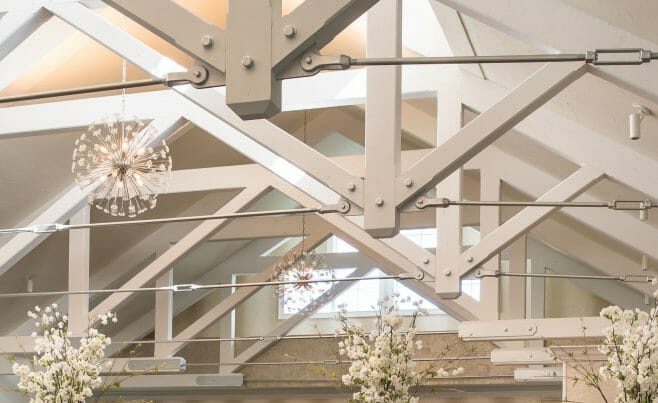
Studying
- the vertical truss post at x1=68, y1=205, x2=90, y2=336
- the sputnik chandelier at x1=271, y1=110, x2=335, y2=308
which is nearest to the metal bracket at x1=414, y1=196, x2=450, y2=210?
the sputnik chandelier at x1=271, y1=110, x2=335, y2=308

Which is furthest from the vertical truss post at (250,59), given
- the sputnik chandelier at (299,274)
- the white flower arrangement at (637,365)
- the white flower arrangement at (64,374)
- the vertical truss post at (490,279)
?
the sputnik chandelier at (299,274)

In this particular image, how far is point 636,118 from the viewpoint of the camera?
22.2 feet

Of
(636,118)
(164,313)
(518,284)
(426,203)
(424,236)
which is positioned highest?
(636,118)

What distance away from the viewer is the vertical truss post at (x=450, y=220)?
8441 mm

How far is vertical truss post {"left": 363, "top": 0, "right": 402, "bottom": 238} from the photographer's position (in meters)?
6.14

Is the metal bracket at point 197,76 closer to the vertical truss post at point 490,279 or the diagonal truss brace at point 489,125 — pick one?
the diagonal truss brace at point 489,125

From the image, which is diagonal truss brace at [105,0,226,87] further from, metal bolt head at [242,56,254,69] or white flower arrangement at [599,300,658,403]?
white flower arrangement at [599,300,658,403]

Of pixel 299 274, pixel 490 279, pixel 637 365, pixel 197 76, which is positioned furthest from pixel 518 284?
pixel 197 76

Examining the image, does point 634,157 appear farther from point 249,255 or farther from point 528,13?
point 249,255

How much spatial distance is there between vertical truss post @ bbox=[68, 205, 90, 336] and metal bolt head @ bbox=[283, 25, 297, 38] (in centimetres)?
835

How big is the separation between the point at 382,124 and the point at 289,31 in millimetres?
2935

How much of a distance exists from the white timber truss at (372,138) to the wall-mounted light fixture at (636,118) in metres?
0.69

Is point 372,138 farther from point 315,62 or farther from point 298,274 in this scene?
point 298,274

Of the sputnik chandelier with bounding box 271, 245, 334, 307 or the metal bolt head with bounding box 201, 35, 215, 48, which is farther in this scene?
the sputnik chandelier with bounding box 271, 245, 334, 307
